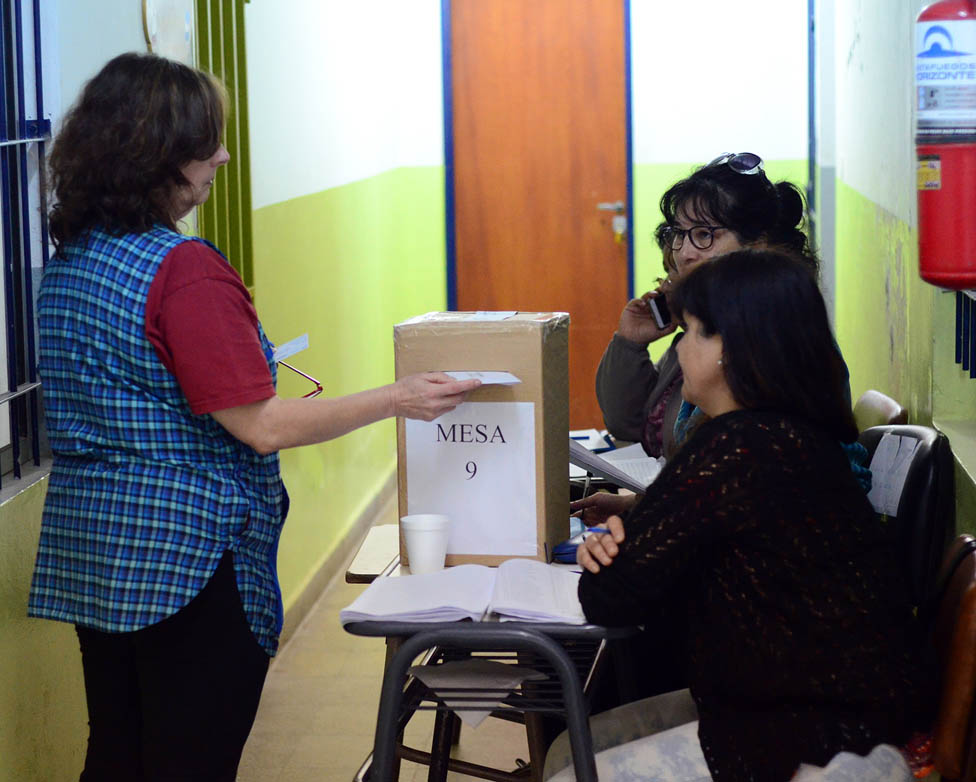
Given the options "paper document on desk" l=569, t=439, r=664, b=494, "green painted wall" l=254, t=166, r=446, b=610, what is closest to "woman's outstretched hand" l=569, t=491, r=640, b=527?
"paper document on desk" l=569, t=439, r=664, b=494

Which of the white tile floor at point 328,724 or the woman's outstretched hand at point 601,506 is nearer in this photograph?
the woman's outstretched hand at point 601,506

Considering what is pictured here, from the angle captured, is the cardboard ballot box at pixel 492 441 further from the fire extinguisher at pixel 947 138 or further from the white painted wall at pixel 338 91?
the white painted wall at pixel 338 91

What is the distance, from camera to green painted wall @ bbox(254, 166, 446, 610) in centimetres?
352

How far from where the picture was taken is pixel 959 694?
1.43 metres

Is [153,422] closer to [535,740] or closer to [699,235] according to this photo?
[535,740]

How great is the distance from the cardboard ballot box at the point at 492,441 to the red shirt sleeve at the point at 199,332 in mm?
301

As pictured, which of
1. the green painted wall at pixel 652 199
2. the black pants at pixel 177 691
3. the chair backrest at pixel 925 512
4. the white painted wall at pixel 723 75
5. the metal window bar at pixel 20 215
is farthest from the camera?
the green painted wall at pixel 652 199

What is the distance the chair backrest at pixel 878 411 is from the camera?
2367 mm

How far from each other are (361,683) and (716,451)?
2.03m

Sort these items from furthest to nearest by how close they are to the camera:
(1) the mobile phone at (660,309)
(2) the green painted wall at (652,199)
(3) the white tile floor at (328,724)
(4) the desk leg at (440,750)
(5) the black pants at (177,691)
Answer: (2) the green painted wall at (652,199), (3) the white tile floor at (328,724), (1) the mobile phone at (660,309), (4) the desk leg at (440,750), (5) the black pants at (177,691)

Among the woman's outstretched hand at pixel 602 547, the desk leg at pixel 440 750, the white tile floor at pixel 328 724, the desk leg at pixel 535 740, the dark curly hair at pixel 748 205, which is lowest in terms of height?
the white tile floor at pixel 328 724

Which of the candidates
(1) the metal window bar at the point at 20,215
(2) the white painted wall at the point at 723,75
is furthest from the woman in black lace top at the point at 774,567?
(2) the white painted wall at the point at 723,75

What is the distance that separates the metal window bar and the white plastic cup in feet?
2.48

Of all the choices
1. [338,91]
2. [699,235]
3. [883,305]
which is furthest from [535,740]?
[338,91]
